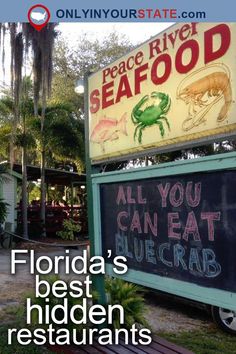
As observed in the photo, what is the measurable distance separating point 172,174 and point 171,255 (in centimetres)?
63

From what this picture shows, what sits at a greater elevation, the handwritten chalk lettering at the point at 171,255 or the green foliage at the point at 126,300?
the handwritten chalk lettering at the point at 171,255

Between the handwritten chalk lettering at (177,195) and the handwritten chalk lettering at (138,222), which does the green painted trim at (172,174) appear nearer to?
the handwritten chalk lettering at (177,195)

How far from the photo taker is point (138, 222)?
4047mm

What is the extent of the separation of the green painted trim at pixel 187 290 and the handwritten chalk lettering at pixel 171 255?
4.1 inches

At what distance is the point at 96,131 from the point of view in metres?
4.72

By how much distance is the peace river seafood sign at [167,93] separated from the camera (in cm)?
324

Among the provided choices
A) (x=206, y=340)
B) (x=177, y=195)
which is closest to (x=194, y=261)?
(x=177, y=195)

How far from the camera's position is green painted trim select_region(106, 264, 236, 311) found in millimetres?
3207

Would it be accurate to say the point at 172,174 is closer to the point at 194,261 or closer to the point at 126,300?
the point at 194,261

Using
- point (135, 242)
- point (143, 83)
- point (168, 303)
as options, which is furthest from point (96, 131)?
point (168, 303)

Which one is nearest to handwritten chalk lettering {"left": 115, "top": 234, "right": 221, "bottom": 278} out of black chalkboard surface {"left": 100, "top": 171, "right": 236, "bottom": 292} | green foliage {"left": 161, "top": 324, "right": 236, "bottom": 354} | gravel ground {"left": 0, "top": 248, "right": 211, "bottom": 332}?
black chalkboard surface {"left": 100, "top": 171, "right": 236, "bottom": 292}

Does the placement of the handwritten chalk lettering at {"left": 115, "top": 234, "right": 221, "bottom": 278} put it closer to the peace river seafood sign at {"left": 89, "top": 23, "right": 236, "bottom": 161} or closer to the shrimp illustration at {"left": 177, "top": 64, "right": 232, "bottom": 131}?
the peace river seafood sign at {"left": 89, "top": 23, "right": 236, "bottom": 161}

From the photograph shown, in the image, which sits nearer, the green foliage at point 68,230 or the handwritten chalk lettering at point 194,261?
the handwritten chalk lettering at point 194,261

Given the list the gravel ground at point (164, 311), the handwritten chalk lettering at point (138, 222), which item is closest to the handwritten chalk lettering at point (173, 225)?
the handwritten chalk lettering at point (138, 222)
